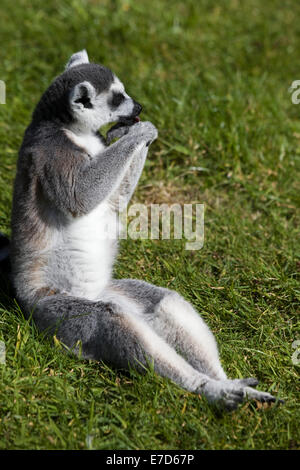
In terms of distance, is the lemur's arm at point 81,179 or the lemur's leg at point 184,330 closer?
the lemur's leg at point 184,330

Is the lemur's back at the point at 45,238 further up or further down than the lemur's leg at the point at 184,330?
further up

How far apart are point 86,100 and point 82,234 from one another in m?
0.82

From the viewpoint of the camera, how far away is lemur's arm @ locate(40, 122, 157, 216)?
342 cm

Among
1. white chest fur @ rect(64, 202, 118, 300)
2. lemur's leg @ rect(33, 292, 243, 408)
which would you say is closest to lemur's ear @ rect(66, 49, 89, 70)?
white chest fur @ rect(64, 202, 118, 300)

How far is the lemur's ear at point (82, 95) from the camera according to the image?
3.45m

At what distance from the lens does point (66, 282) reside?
3.55 meters

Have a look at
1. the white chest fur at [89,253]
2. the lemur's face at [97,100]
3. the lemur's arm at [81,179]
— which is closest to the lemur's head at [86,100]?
the lemur's face at [97,100]

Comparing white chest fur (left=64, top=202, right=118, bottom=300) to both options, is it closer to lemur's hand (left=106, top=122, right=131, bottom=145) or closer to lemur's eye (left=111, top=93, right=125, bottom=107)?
lemur's hand (left=106, top=122, right=131, bottom=145)

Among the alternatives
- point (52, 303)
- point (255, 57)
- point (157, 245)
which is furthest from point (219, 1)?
point (52, 303)

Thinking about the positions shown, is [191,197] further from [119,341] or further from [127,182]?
[119,341]

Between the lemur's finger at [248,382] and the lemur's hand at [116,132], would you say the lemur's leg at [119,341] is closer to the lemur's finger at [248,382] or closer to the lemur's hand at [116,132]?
the lemur's finger at [248,382]

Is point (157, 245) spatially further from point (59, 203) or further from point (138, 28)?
point (138, 28)

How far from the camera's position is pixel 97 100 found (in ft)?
11.8
